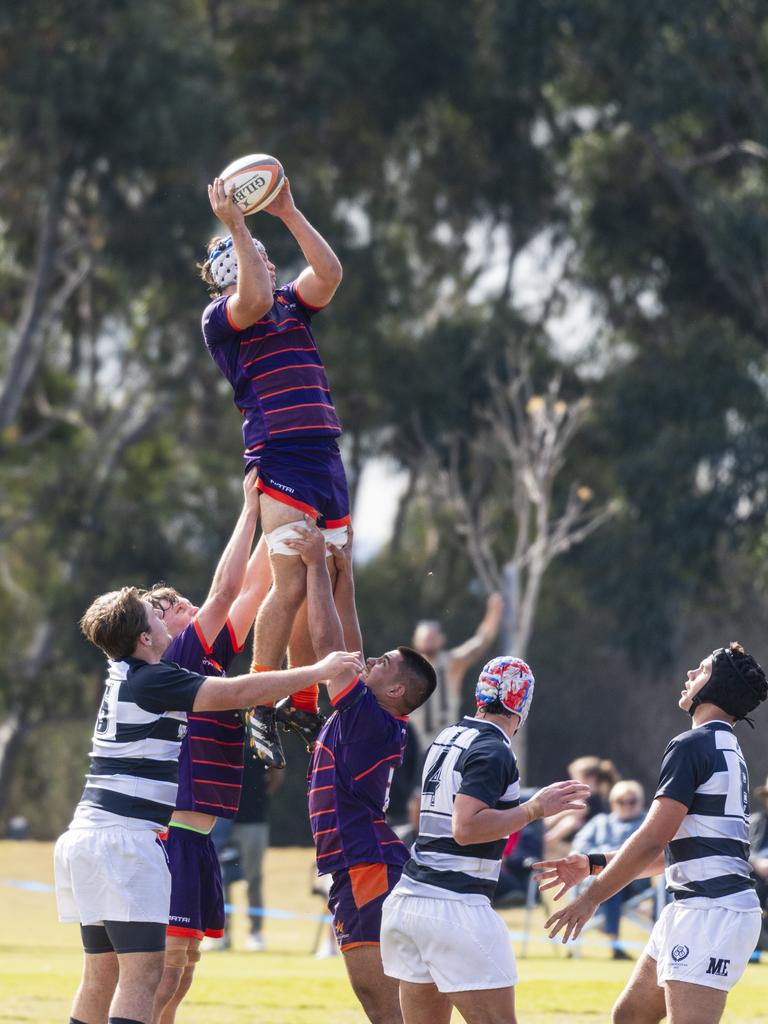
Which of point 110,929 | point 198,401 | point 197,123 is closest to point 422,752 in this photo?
point 110,929

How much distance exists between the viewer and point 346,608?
25.7 ft

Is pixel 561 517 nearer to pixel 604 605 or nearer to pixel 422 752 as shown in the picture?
pixel 604 605

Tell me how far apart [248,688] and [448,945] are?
1.25 m

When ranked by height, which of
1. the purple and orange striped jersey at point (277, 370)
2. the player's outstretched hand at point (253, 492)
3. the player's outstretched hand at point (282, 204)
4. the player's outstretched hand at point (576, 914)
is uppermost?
the player's outstretched hand at point (282, 204)

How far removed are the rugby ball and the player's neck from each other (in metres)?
2.82

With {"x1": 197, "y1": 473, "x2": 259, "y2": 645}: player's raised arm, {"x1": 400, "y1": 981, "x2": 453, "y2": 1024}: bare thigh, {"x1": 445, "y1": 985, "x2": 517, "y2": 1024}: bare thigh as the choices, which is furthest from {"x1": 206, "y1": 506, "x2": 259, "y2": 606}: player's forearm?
{"x1": 445, "y1": 985, "x2": 517, "y2": 1024}: bare thigh

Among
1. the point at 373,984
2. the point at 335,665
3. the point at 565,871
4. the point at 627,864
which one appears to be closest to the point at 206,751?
the point at 373,984

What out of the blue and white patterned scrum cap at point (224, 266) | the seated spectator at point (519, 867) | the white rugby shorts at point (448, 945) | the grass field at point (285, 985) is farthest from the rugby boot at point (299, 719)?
the seated spectator at point (519, 867)

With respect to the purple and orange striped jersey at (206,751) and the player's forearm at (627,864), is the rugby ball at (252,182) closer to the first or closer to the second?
the purple and orange striped jersey at (206,751)

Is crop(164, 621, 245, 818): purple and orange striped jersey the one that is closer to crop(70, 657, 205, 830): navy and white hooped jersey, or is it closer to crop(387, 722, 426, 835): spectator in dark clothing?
crop(70, 657, 205, 830): navy and white hooped jersey

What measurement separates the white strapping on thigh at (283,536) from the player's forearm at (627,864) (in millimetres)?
2084

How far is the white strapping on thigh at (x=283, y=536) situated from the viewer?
7.46m

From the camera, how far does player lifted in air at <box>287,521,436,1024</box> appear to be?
7.10 meters

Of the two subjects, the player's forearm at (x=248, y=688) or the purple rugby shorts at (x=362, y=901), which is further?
the purple rugby shorts at (x=362, y=901)
